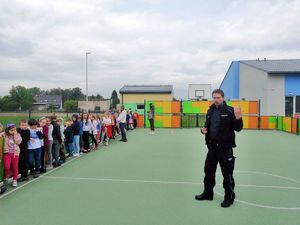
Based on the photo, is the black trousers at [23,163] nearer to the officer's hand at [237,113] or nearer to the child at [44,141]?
Result: the child at [44,141]

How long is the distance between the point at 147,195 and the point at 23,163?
117 inches

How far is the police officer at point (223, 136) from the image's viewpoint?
5699 mm

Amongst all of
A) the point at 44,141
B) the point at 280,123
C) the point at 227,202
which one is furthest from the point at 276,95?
the point at 227,202

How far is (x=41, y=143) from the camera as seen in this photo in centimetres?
812

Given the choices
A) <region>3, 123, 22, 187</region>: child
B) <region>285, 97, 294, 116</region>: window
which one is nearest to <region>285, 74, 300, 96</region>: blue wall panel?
<region>285, 97, 294, 116</region>: window

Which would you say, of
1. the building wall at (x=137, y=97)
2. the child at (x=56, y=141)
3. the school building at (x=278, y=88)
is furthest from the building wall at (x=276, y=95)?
the child at (x=56, y=141)

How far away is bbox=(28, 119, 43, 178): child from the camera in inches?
303

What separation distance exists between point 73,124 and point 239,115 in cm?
703

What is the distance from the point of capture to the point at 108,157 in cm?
1118

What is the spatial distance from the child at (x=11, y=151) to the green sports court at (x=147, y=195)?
357mm

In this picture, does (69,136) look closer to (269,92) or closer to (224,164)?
(224,164)

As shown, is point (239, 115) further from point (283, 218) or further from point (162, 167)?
point (162, 167)

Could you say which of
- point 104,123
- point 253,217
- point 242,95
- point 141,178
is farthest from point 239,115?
point 242,95

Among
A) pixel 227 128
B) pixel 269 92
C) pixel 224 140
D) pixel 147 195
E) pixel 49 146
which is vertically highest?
pixel 269 92
